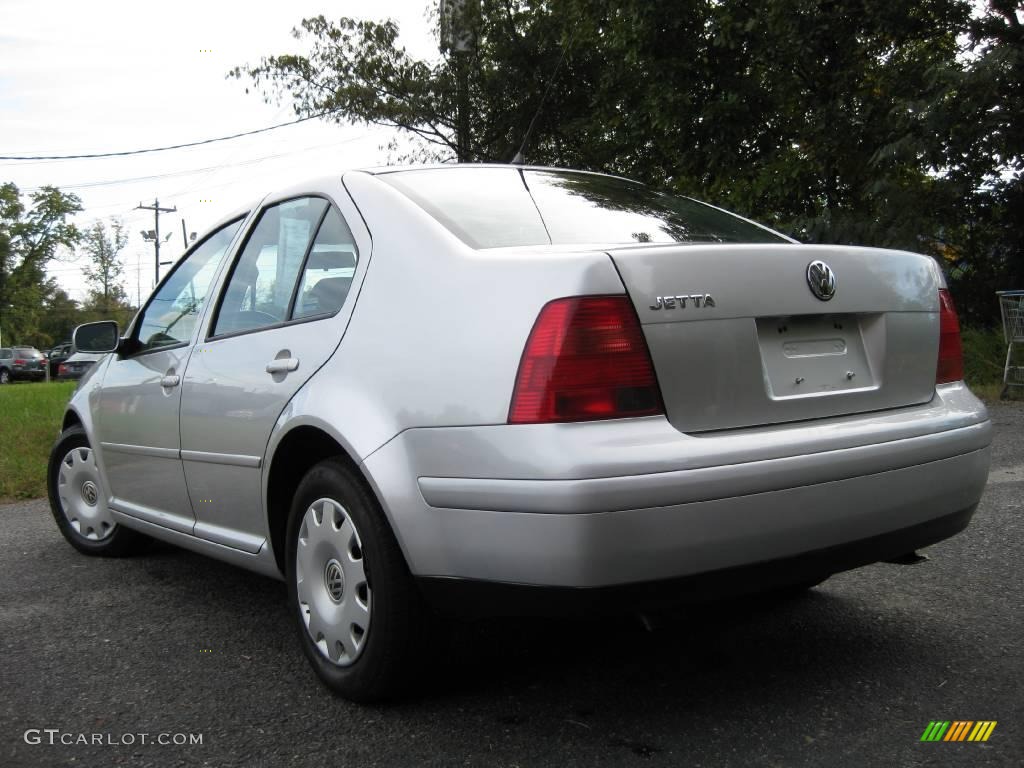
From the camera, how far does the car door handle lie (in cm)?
288

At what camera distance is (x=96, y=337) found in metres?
4.53

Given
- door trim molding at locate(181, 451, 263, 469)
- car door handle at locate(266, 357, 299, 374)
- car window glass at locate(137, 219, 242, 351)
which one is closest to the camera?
car door handle at locate(266, 357, 299, 374)

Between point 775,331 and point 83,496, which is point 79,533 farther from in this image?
point 775,331

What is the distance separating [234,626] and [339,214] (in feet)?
5.13

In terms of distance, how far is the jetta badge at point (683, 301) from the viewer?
2285 mm

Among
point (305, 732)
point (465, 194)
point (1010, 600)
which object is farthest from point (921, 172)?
point (305, 732)

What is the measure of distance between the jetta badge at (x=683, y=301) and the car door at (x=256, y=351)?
948 mm

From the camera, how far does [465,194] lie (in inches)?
115

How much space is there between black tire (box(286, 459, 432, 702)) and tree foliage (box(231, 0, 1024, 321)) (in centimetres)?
987

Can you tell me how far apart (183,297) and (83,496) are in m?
1.34

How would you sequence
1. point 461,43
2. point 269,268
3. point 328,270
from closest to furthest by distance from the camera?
point 328,270 → point 269,268 → point 461,43

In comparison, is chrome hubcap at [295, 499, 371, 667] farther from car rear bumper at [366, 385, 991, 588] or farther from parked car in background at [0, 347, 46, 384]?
parked car in background at [0, 347, 46, 384]

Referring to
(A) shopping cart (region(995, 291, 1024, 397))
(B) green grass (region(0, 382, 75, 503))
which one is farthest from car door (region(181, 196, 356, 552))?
(A) shopping cart (region(995, 291, 1024, 397))

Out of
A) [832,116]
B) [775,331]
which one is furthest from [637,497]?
[832,116]
